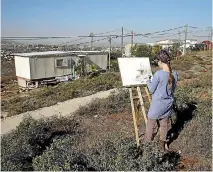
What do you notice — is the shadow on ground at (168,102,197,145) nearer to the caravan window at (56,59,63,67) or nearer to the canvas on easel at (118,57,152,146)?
the canvas on easel at (118,57,152,146)

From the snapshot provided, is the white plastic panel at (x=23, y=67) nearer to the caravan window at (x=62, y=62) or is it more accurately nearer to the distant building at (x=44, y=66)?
the distant building at (x=44, y=66)

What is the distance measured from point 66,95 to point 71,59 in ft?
27.9

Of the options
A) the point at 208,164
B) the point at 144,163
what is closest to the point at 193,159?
the point at 208,164

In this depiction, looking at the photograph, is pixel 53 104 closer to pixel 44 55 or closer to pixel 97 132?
pixel 97 132

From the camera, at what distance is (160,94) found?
4.67m

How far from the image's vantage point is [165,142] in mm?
5172

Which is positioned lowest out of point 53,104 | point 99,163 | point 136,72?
point 53,104

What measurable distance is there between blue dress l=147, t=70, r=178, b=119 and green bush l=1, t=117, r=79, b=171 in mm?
1890

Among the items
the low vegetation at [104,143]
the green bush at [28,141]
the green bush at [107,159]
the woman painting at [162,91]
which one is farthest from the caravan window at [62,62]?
the green bush at [107,159]

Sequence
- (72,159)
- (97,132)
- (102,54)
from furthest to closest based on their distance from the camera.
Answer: (102,54) → (97,132) → (72,159)

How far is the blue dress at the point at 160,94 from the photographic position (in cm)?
459

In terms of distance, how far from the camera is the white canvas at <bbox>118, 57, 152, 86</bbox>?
5.38m

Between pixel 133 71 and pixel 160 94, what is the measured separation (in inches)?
35.9

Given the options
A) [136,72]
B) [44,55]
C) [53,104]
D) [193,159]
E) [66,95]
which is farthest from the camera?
[44,55]
